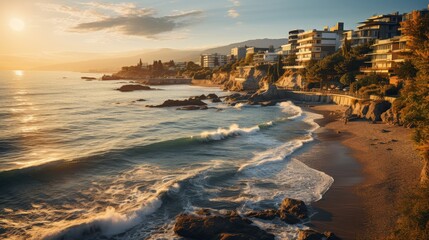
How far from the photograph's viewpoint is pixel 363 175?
2461cm

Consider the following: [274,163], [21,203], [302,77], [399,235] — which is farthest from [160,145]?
[302,77]

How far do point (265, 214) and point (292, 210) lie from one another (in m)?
1.58

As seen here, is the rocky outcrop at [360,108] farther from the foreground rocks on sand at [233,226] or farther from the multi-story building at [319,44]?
the multi-story building at [319,44]

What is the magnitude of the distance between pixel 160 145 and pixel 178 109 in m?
32.0

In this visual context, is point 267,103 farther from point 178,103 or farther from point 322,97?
point 178,103

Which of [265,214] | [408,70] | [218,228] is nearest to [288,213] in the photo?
[265,214]

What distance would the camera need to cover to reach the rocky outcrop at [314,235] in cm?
1508

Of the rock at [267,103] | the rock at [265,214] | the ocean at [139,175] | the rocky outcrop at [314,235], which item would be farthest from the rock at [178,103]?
the rocky outcrop at [314,235]

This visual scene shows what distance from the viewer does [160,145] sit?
1390 inches

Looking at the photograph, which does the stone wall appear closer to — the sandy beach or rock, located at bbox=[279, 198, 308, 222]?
the sandy beach

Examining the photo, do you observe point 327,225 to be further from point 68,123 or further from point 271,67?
point 271,67

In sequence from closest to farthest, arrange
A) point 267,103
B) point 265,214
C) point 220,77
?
1. point 265,214
2. point 267,103
3. point 220,77

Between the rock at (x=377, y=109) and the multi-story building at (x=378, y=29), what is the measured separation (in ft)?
180

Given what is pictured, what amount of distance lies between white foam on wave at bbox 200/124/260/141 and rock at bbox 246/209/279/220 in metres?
21.5
